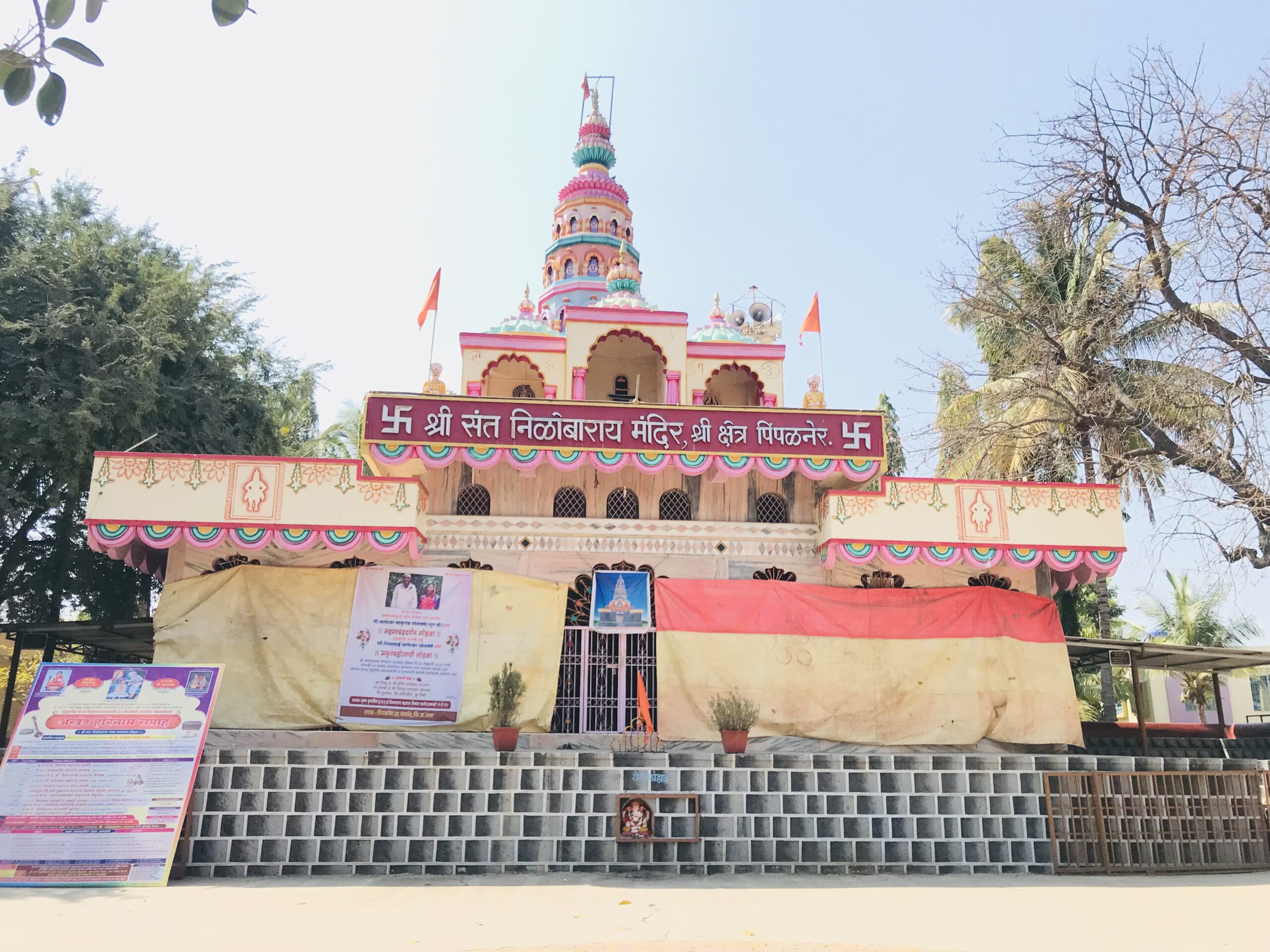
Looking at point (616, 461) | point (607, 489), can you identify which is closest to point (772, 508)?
point (607, 489)

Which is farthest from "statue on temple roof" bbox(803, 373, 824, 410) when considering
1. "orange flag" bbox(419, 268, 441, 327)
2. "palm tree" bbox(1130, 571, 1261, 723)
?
"palm tree" bbox(1130, 571, 1261, 723)

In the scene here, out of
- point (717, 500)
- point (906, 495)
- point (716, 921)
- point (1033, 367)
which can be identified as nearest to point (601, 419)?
point (717, 500)

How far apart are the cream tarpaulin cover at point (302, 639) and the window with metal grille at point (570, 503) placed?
166cm

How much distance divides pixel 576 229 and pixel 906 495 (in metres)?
14.2

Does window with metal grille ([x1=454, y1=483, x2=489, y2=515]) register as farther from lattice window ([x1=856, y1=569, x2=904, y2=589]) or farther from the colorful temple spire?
the colorful temple spire

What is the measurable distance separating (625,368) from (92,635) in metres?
11.2

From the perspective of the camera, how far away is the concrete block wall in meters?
10.6

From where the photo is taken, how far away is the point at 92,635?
17297 millimetres

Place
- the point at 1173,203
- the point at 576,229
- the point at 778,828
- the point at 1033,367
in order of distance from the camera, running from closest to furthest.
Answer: the point at 778,828 < the point at 1173,203 < the point at 1033,367 < the point at 576,229

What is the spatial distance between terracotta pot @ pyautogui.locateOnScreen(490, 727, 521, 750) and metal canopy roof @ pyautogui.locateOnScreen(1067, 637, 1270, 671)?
375 inches

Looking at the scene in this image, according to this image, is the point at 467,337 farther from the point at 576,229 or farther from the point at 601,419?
the point at 576,229

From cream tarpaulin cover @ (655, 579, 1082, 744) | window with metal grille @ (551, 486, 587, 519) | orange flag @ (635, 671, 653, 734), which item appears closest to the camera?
orange flag @ (635, 671, 653, 734)

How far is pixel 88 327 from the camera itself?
18562 millimetres

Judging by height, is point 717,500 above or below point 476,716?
above
